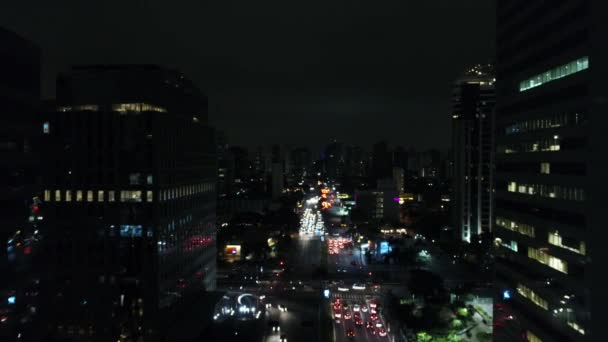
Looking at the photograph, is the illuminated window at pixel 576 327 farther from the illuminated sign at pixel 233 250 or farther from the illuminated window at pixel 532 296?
the illuminated sign at pixel 233 250

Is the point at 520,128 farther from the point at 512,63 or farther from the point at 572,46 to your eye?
the point at 572,46

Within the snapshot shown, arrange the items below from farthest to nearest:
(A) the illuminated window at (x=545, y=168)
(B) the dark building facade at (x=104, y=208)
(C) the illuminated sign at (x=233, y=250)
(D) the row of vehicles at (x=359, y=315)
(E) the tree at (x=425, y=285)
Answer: (C) the illuminated sign at (x=233, y=250) → (E) the tree at (x=425, y=285) → (D) the row of vehicles at (x=359, y=315) → (B) the dark building facade at (x=104, y=208) → (A) the illuminated window at (x=545, y=168)

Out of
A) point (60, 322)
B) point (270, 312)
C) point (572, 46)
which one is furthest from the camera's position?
point (270, 312)

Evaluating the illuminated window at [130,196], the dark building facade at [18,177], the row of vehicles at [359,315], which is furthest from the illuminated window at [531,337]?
the illuminated window at [130,196]

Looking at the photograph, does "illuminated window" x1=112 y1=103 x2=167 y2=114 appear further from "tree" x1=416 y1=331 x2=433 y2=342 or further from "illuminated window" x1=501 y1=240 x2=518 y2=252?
"illuminated window" x1=501 y1=240 x2=518 y2=252

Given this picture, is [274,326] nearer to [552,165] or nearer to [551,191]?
[551,191]

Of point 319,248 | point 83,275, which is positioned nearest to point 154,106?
point 83,275
